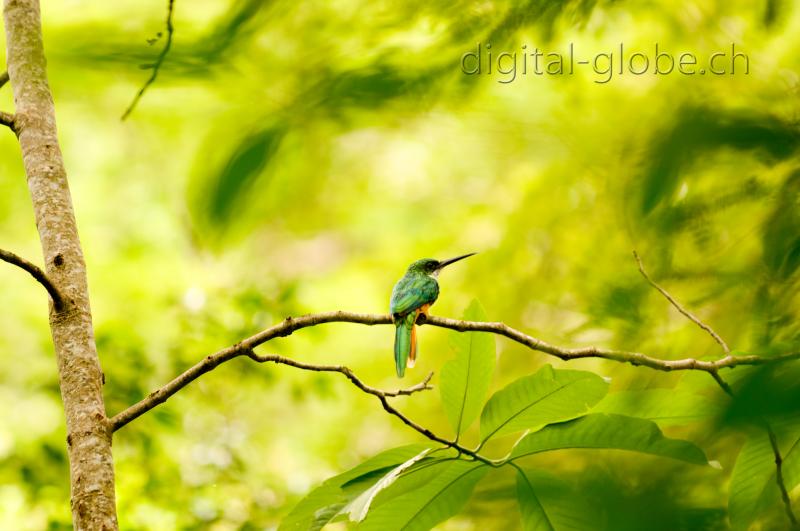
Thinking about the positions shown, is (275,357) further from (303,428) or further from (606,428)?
(303,428)

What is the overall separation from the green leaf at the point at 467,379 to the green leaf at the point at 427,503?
0.10 m

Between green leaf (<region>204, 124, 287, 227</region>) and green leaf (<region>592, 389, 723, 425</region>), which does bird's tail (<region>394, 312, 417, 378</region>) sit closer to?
green leaf (<region>592, 389, 723, 425</region>)

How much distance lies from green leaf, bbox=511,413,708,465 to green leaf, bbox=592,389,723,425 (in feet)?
0.05

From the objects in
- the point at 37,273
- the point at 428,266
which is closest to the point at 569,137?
the point at 37,273

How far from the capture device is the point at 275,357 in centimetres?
138

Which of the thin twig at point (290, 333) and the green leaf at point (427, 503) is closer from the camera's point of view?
the green leaf at point (427, 503)

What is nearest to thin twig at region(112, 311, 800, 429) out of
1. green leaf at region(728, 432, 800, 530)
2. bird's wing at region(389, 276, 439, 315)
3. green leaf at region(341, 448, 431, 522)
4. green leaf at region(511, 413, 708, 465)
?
green leaf at region(511, 413, 708, 465)

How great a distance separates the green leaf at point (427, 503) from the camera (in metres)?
0.91

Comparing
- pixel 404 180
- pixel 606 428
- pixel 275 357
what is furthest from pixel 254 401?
pixel 606 428

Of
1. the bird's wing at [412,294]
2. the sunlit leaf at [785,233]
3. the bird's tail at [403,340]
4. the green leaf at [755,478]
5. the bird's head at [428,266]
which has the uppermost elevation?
the bird's head at [428,266]

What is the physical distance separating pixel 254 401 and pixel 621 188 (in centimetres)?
488

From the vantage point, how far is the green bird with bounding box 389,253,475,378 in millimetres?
2338

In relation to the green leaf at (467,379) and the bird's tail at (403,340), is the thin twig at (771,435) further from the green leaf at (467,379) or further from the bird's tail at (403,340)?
the bird's tail at (403,340)

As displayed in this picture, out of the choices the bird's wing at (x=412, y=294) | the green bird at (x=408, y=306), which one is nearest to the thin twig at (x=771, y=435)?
the green bird at (x=408, y=306)
